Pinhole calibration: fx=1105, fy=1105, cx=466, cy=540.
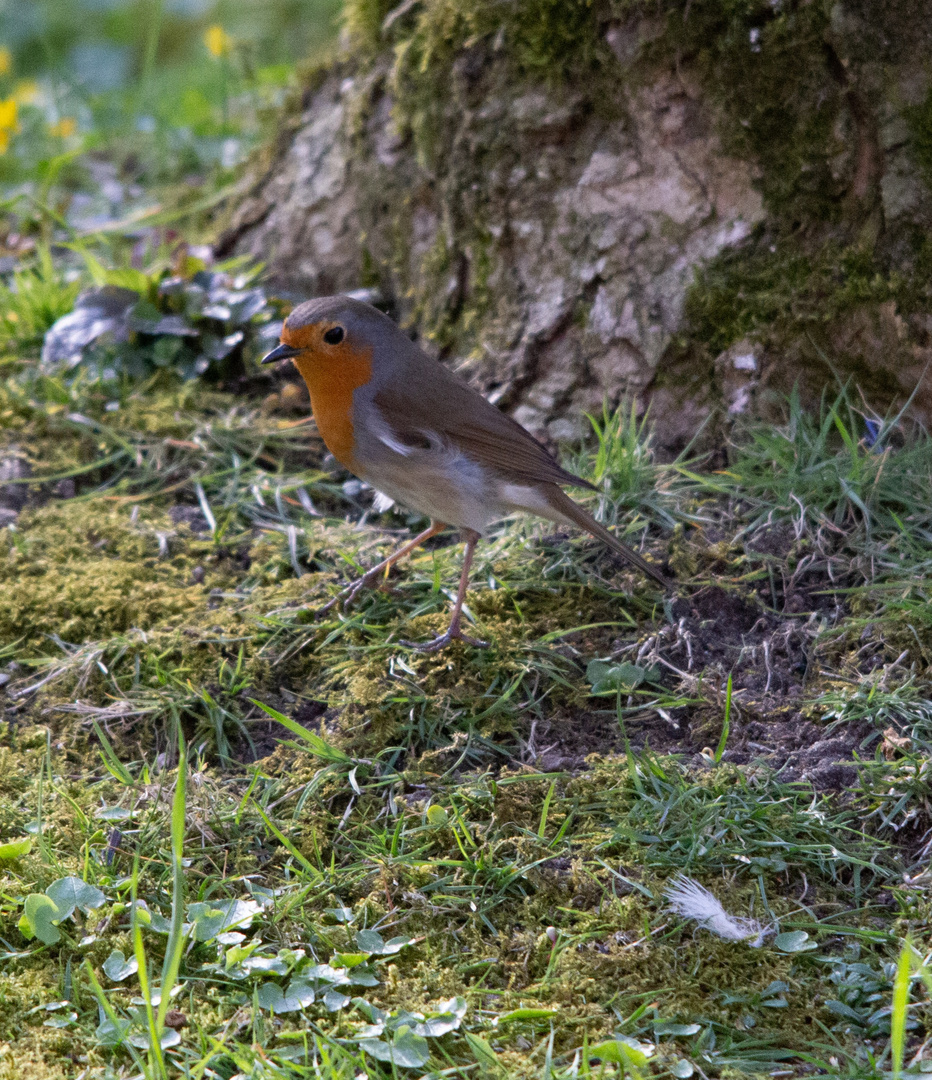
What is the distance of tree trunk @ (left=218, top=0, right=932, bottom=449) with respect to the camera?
12.0 ft

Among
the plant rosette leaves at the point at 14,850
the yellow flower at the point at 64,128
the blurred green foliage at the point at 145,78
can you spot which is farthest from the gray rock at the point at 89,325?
the plant rosette leaves at the point at 14,850

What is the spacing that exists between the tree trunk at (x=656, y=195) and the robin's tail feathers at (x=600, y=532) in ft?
2.41

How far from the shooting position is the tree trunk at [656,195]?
12.0ft

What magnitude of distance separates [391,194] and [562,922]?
11.3 feet

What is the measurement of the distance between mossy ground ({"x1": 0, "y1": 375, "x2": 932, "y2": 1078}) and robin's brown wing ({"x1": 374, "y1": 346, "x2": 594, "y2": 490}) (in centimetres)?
28

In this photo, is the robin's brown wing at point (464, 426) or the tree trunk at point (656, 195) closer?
the robin's brown wing at point (464, 426)

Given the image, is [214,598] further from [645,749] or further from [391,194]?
[391,194]

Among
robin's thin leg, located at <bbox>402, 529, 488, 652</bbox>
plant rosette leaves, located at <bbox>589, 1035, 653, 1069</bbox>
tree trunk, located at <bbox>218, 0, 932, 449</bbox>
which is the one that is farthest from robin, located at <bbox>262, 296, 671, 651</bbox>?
plant rosette leaves, located at <bbox>589, 1035, 653, 1069</bbox>

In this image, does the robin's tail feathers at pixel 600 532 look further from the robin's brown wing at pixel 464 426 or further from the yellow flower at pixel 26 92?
the yellow flower at pixel 26 92

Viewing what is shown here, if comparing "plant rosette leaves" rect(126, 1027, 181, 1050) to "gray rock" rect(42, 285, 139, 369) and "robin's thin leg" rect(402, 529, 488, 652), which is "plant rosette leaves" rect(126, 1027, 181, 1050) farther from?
"gray rock" rect(42, 285, 139, 369)

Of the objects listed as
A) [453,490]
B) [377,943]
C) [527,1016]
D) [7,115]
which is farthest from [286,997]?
[7,115]

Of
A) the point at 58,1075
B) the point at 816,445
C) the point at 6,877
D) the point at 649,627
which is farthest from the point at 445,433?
the point at 58,1075

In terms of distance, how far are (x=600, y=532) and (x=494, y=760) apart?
0.86m

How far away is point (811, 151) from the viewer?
3727 mm
